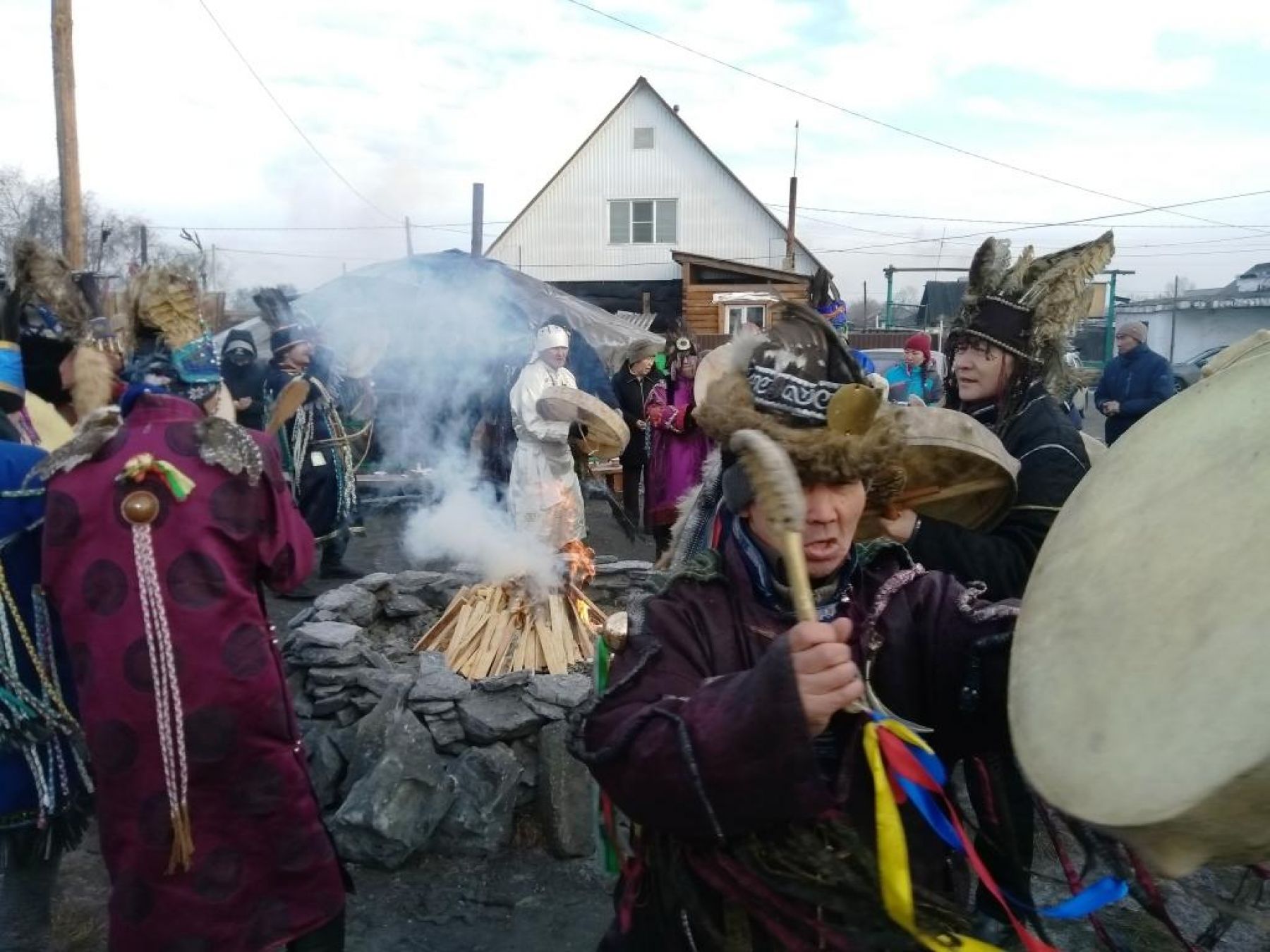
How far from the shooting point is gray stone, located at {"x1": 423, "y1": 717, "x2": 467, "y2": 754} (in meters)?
4.22

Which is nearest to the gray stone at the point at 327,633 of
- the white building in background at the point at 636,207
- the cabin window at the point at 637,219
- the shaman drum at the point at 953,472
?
the shaman drum at the point at 953,472

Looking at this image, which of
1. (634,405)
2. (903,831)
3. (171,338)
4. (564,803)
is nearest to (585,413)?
(634,405)

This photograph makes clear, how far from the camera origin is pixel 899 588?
1.76 metres

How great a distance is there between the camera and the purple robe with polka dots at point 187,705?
2.31m

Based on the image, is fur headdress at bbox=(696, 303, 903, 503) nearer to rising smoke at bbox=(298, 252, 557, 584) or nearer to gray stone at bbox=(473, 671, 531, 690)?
gray stone at bbox=(473, 671, 531, 690)

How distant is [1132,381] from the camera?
9602 mm

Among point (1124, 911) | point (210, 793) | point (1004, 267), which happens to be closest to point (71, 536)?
point (210, 793)

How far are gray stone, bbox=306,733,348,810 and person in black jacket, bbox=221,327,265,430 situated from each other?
12.3 feet

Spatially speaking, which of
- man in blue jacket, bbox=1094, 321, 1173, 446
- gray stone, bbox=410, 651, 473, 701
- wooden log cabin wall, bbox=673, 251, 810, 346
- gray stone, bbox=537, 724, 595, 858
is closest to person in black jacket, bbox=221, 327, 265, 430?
gray stone, bbox=410, 651, 473, 701

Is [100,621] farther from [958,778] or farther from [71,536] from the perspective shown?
[958,778]

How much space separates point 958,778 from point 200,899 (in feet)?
9.64

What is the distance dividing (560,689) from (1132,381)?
7.58 metres

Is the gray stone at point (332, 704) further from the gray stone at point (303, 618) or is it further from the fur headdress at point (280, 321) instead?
the fur headdress at point (280, 321)

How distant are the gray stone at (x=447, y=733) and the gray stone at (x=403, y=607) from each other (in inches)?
74.6
